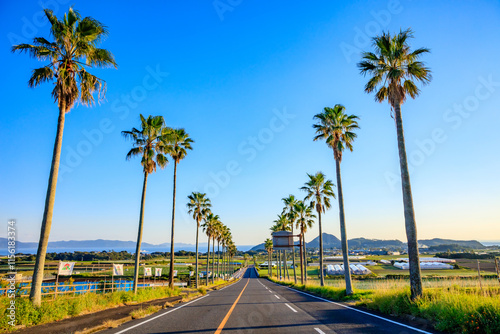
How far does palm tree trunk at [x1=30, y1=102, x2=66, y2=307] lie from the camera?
11.3 m

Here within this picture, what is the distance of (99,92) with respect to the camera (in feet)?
48.2

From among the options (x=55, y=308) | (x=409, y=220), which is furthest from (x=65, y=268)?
(x=409, y=220)

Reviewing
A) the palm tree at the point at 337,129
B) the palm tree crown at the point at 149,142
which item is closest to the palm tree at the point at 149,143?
the palm tree crown at the point at 149,142

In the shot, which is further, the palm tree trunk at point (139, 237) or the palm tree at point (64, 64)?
the palm tree trunk at point (139, 237)

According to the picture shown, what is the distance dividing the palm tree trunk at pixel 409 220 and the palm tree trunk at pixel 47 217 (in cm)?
1578

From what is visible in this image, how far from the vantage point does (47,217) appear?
12.3 metres

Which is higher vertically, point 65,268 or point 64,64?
point 64,64

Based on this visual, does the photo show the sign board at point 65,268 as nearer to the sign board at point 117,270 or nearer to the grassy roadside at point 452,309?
the sign board at point 117,270

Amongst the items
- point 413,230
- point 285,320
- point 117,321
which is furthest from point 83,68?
point 413,230

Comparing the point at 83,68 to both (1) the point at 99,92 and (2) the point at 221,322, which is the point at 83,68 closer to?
(1) the point at 99,92

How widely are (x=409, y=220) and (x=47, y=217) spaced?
16879mm

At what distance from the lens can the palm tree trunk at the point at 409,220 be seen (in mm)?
11750

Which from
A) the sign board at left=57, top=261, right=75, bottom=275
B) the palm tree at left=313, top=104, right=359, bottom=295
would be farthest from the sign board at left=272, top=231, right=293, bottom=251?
the sign board at left=57, top=261, right=75, bottom=275

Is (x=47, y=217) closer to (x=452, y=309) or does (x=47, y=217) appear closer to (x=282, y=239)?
(x=452, y=309)
